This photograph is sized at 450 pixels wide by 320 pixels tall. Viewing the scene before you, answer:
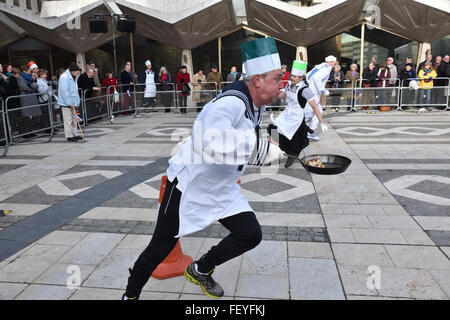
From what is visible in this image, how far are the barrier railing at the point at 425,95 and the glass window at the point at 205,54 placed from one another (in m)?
8.92

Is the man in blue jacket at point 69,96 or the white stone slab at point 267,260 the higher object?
the man in blue jacket at point 69,96

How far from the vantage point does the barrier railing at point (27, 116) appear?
30.9 ft

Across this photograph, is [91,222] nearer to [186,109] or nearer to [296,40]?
[186,109]

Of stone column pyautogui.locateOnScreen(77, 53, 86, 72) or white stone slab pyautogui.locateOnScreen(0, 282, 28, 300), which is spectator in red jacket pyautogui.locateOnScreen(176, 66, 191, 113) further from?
white stone slab pyautogui.locateOnScreen(0, 282, 28, 300)

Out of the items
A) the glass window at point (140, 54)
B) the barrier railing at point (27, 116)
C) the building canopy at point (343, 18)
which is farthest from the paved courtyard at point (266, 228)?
the glass window at point (140, 54)

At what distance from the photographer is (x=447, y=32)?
16891 mm

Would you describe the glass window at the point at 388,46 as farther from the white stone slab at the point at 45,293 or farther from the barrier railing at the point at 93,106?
the white stone slab at the point at 45,293

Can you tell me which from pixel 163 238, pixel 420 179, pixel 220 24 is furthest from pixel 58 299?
pixel 220 24

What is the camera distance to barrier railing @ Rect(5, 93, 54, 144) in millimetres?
9406

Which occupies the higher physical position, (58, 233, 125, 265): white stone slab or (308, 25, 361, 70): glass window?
(308, 25, 361, 70): glass window

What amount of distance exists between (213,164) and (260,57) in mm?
753

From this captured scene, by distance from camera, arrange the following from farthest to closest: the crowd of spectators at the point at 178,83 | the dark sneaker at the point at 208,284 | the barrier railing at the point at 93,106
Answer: the barrier railing at the point at 93,106 → the crowd of spectators at the point at 178,83 → the dark sneaker at the point at 208,284

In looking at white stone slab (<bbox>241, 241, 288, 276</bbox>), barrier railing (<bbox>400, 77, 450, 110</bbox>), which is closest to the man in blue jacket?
white stone slab (<bbox>241, 241, 288, 276</bbox>)

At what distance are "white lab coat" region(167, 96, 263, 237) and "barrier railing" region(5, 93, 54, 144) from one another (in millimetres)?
7884
